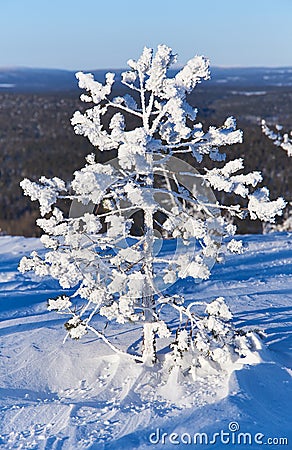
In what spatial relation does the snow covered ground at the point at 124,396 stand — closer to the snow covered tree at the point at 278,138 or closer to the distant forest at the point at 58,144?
the snow covered tree at the point at 278,138

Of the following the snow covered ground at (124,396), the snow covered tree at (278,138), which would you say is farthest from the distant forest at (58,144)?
the snow covered ground at (124,396)

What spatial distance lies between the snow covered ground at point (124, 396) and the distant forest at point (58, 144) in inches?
1487

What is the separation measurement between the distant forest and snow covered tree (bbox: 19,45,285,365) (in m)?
39.3

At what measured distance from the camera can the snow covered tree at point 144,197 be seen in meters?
6.33

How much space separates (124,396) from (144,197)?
240 cm

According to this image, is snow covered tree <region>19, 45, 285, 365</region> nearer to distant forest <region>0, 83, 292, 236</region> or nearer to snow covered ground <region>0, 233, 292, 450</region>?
snow covered ground <region>0, 233, 292, 450</region>

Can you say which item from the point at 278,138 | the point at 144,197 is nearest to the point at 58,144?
the point at 278,138

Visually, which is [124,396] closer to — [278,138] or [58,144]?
[278,138]

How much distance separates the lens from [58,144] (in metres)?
93.7

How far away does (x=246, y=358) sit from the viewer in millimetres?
7059

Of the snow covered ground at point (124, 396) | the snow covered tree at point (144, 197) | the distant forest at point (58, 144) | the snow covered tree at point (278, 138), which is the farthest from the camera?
the distant forest at point (58, 144)

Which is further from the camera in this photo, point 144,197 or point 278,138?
point 278,138

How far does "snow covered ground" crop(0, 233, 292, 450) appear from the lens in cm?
570

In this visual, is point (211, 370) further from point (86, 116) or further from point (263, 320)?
point (86, 116)
